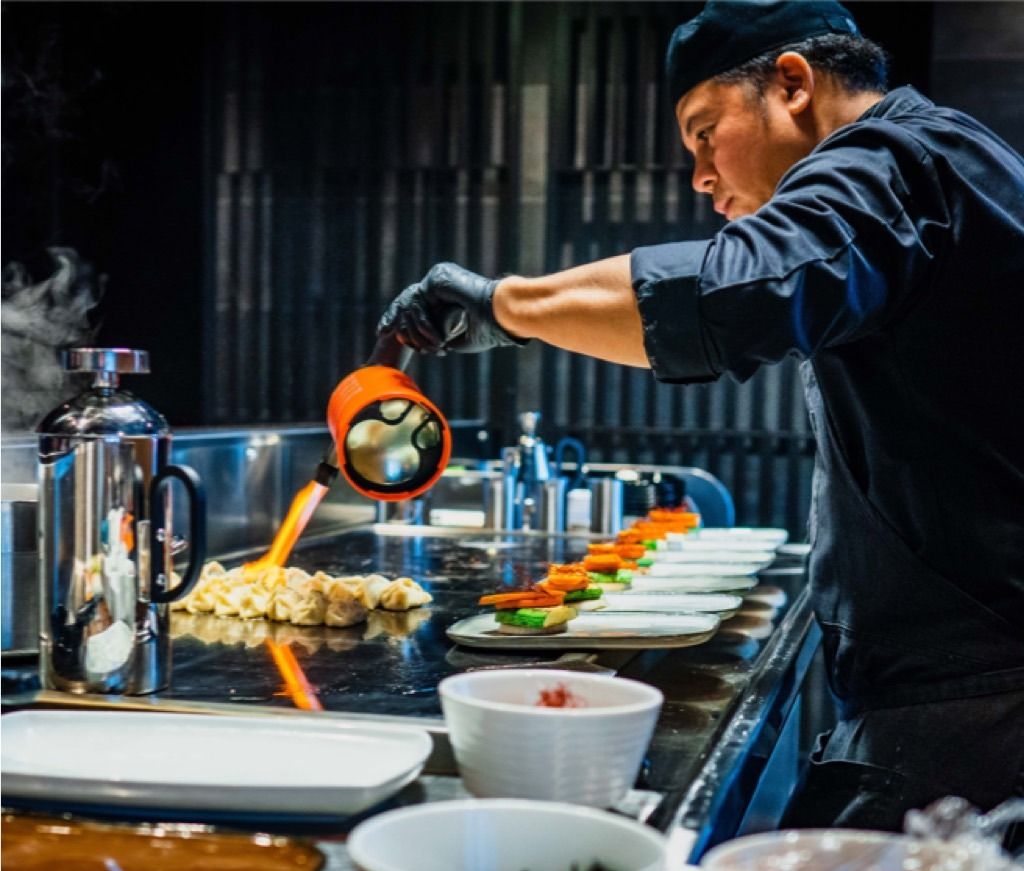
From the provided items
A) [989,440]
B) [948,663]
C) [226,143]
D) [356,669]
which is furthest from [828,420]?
[226,143]

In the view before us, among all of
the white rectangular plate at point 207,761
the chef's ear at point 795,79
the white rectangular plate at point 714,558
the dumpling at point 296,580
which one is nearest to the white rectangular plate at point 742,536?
the white rectangular plate at point 714,558

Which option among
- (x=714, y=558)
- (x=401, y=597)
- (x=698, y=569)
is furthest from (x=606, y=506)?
(x=401, y=597)

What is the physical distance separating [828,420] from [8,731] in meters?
1.02

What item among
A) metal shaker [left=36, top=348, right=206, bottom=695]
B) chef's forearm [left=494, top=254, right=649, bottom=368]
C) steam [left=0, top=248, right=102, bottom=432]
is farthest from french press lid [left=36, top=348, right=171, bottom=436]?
steam [left=0, top=248, right=102, bottom=432]

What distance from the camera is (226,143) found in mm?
5551

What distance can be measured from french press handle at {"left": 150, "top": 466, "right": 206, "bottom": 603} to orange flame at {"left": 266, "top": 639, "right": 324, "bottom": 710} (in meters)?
0.17

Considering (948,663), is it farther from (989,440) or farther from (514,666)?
(514,666)

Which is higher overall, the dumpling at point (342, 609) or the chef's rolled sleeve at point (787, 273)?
the chef's rolled sleeve at point (787, 273)

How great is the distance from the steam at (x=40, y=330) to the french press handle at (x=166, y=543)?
232 cm

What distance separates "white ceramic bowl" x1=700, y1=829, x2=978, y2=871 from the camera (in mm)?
736

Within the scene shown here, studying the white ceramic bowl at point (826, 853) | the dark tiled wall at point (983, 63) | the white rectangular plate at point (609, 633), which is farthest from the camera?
the dark tiled wall at point (983, 63)

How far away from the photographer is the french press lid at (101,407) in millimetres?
1250

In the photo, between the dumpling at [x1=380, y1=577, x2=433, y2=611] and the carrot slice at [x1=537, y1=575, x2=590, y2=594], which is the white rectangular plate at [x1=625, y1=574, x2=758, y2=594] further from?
the dumpling at [x1=380, y1=577, x2=433, y2=611]

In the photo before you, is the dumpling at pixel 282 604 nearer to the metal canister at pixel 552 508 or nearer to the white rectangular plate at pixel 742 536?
the white rectangular plate at pixel 742 536
